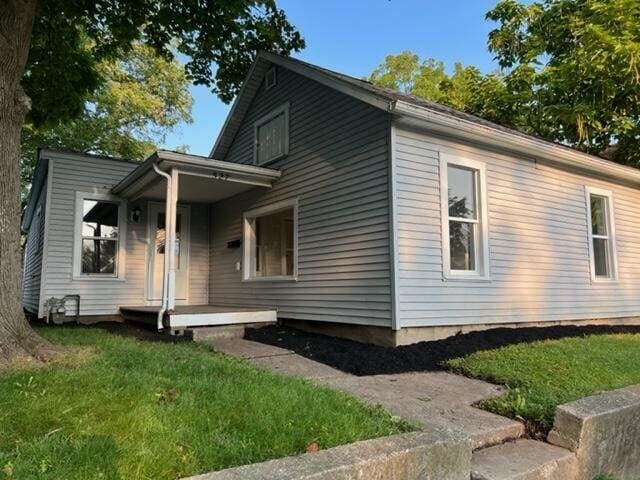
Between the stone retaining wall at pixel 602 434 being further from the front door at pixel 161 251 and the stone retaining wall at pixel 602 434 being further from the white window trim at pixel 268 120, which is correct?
the front door at pixel 161 251

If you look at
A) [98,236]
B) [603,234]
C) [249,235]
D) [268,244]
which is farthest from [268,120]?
[603,234]

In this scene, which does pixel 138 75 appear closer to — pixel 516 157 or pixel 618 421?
pixel 516 157

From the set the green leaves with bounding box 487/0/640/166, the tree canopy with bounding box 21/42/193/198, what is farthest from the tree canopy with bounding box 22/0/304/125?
the tree canopy with bounding box 21/42/193/198

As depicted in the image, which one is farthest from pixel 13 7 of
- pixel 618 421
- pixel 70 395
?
pixel 618 421

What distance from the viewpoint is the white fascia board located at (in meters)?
6.57

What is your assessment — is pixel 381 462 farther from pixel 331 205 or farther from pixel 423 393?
pixel 331 205

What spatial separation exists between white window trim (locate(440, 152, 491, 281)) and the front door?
607 cm

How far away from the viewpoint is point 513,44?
18.0 metres

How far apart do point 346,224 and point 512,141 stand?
9.67 feet

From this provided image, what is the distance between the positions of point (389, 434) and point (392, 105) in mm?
4332

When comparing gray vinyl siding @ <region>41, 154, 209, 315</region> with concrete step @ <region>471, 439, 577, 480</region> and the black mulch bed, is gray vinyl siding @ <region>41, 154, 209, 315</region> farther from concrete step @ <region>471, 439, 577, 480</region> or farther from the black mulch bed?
concrete step @ <region>471, 439, 577, 480</region>

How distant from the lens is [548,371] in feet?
17.1

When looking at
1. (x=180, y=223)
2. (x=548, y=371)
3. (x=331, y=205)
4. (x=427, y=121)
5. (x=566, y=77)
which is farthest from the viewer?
(x=566, y=77)

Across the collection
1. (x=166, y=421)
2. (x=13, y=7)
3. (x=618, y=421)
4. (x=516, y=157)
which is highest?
(x=13, y=7)
